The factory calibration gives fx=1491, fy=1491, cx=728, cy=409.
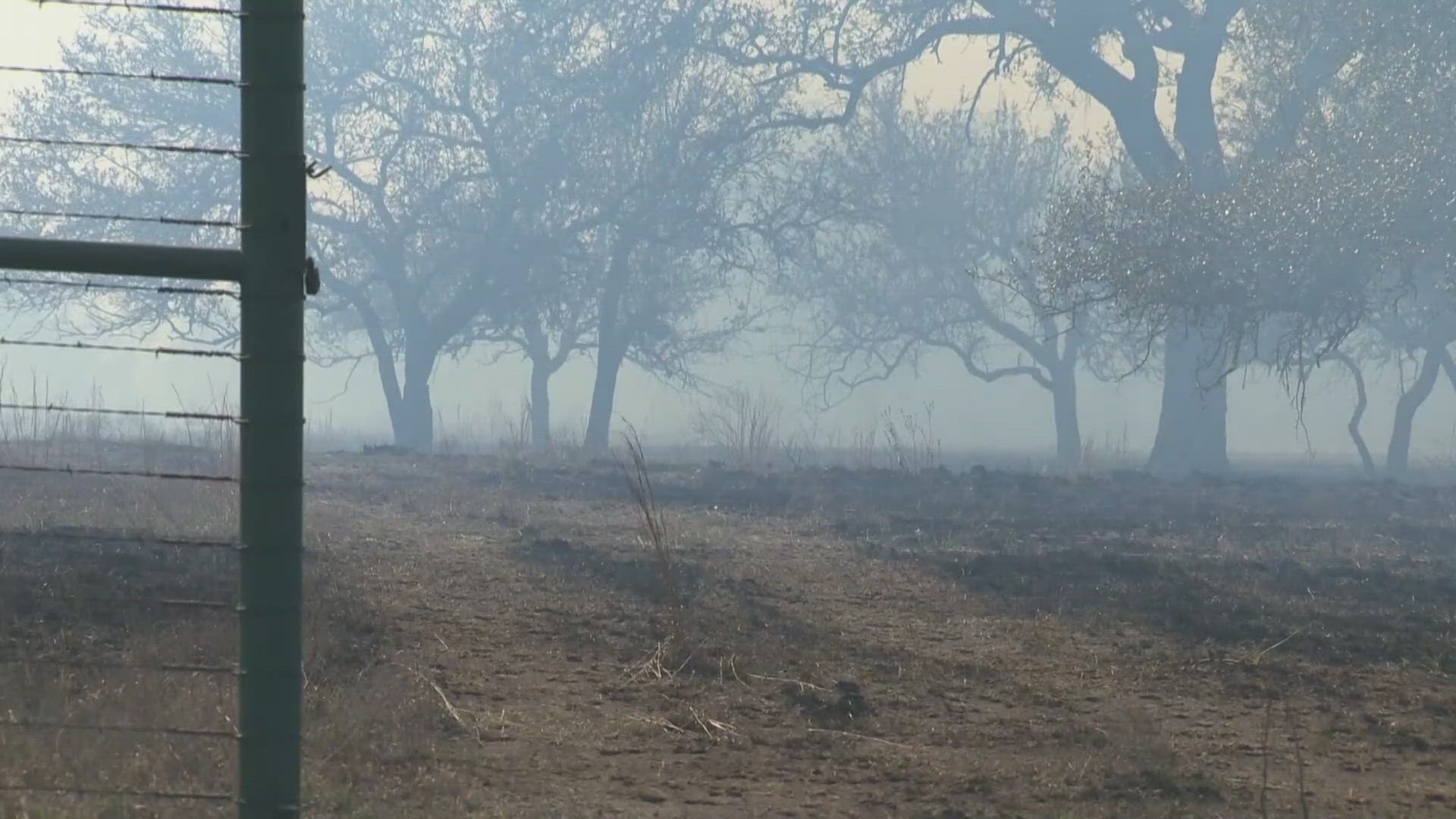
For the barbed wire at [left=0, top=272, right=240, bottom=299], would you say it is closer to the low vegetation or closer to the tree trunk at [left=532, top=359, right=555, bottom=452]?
the low vegetation

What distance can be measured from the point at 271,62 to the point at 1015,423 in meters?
87.1

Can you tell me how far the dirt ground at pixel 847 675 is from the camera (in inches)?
198

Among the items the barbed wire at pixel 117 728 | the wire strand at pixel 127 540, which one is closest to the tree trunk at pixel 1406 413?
the wire strand at pixel 127 540

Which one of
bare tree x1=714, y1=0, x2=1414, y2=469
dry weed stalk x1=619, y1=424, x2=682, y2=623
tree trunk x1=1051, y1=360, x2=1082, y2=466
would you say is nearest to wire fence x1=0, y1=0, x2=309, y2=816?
dry weed stalk x1=619, y1=424, x2=682, y2=623

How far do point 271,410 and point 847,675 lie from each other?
4469 mm

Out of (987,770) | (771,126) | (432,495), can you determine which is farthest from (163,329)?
(987,770)

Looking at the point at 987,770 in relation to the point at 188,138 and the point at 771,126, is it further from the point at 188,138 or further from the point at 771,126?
the point at 188,138

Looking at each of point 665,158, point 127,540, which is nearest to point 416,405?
point 665,158

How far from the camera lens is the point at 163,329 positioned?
34.6 m

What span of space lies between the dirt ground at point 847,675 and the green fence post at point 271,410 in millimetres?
1344

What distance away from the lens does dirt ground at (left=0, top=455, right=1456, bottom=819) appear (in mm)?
5027

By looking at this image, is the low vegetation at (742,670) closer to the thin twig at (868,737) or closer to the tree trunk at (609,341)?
the thin twig at (868,737)

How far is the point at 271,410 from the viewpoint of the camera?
9.50ft

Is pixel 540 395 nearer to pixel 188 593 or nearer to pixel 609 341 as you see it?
pixel 609 341
